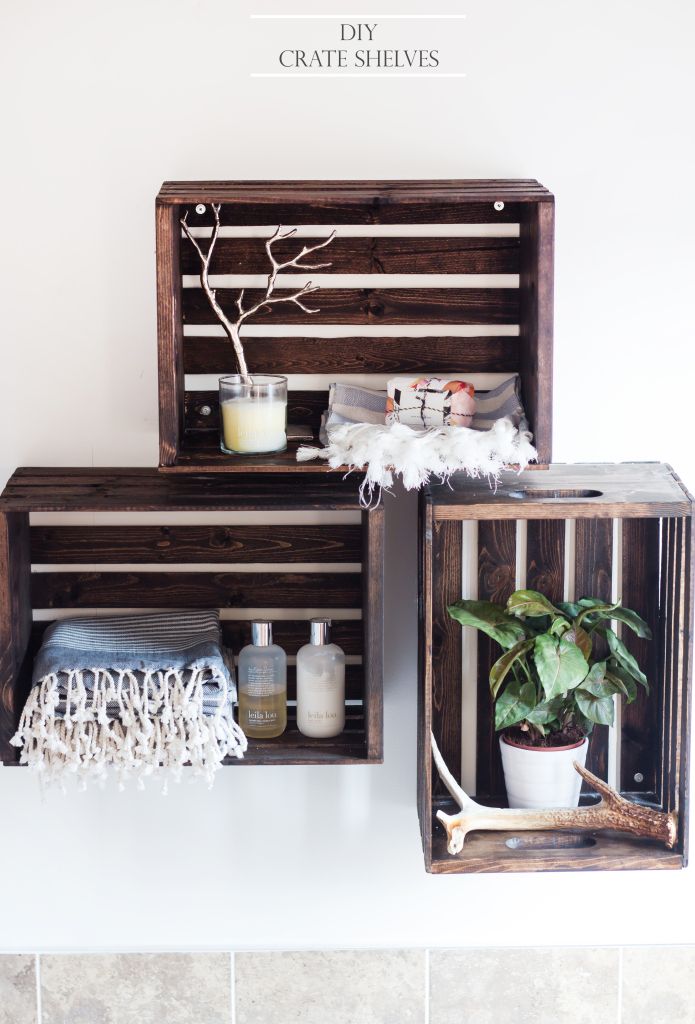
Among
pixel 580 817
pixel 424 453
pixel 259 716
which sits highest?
pixel 424 453

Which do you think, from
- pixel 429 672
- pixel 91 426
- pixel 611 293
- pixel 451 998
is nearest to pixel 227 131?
pixel 91 426

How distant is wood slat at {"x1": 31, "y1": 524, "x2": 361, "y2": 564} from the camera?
57.4 inches

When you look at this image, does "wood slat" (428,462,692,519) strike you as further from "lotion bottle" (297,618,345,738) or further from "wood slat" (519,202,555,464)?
"lotion bottle" (297,618,345,738)

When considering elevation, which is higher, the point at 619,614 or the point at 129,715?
the point at 619,614

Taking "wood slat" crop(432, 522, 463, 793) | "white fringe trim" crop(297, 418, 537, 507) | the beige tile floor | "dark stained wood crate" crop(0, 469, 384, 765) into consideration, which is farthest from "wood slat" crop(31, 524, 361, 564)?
the beige tile floor

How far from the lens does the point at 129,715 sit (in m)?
1.29

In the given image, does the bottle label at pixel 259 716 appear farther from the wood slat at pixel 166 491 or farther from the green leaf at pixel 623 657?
the green leaf at pixel 623 657

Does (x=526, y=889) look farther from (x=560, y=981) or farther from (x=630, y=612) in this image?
A: (x=630, y=612)

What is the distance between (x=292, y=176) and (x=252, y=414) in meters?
0.36

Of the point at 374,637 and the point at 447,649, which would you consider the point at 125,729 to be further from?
the point at 447,649

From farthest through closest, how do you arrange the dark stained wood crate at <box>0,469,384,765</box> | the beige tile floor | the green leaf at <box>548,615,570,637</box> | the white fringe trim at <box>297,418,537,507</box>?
the beige tile floor < the dark stained wood crate at <box>0,469,384,765</box> < the green leaf at <box>548,615,570,637</box> < the white fringe trim at <box>297,418,537,507</box>

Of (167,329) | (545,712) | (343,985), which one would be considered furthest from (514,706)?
(167,329)

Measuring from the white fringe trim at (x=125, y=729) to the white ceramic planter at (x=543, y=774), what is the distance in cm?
38

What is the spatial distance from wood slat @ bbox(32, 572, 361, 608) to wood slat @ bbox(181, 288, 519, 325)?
0.37 metres
